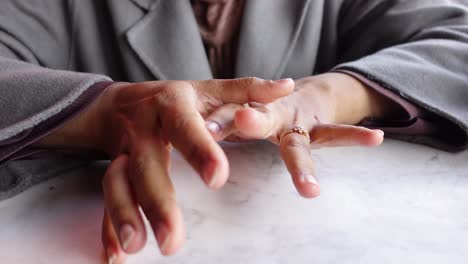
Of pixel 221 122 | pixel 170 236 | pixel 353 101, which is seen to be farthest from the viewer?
pixel 353 101

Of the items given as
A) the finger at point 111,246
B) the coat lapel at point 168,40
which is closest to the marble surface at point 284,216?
the finger at point 111,246

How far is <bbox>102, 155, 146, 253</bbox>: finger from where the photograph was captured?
0.25m

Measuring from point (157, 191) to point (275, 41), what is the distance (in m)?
0.41

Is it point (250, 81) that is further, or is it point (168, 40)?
point (168, 40)

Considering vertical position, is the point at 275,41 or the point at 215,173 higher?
the point at 215,173

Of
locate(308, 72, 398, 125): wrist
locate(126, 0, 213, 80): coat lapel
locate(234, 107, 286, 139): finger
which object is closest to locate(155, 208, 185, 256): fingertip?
locate(234, 107, 286, 139): finger

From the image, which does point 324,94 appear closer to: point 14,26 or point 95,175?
point 95,175

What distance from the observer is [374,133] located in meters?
0.35

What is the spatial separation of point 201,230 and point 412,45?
34 cm

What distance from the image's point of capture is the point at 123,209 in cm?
27

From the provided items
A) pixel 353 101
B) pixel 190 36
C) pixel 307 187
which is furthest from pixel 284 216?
pixel 190 36

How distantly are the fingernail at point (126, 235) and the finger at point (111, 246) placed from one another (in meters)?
0.02

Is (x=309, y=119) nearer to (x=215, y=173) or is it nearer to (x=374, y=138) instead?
(x=374, y=138)

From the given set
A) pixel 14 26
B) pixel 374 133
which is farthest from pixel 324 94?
pixel 14 26
